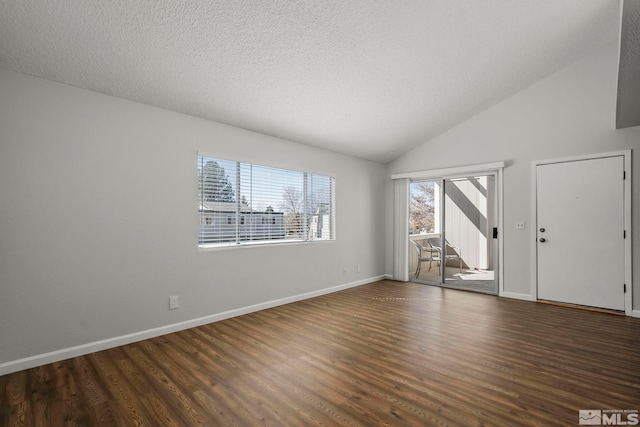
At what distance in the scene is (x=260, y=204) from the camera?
13.7 feet

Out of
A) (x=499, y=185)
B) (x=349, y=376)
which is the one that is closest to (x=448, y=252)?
(x=499, y=185)

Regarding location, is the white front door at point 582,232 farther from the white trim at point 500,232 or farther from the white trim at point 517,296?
the white trim at point 500,232

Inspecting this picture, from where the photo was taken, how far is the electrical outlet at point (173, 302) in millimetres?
3289

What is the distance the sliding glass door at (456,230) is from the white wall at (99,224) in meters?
3.34

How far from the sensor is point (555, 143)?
432 cm

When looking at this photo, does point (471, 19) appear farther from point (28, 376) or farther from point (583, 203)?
point (28, 376)

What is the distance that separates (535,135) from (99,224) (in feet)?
18.4

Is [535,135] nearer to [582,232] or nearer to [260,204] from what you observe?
[582,232]

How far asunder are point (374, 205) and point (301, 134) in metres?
2.33

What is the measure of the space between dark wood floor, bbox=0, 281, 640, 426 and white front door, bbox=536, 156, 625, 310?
19.9 inches

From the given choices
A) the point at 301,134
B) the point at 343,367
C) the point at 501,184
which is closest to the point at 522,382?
A: the point at 343,367

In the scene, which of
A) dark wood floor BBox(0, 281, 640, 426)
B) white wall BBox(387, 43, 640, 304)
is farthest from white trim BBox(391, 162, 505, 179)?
dark wood floor BBox(0, 281, 640, 426)

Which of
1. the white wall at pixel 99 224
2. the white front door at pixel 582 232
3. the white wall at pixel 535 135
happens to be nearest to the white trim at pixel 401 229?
the white wall at pixel 535 135

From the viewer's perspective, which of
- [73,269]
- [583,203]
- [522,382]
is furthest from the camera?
[583,203]
